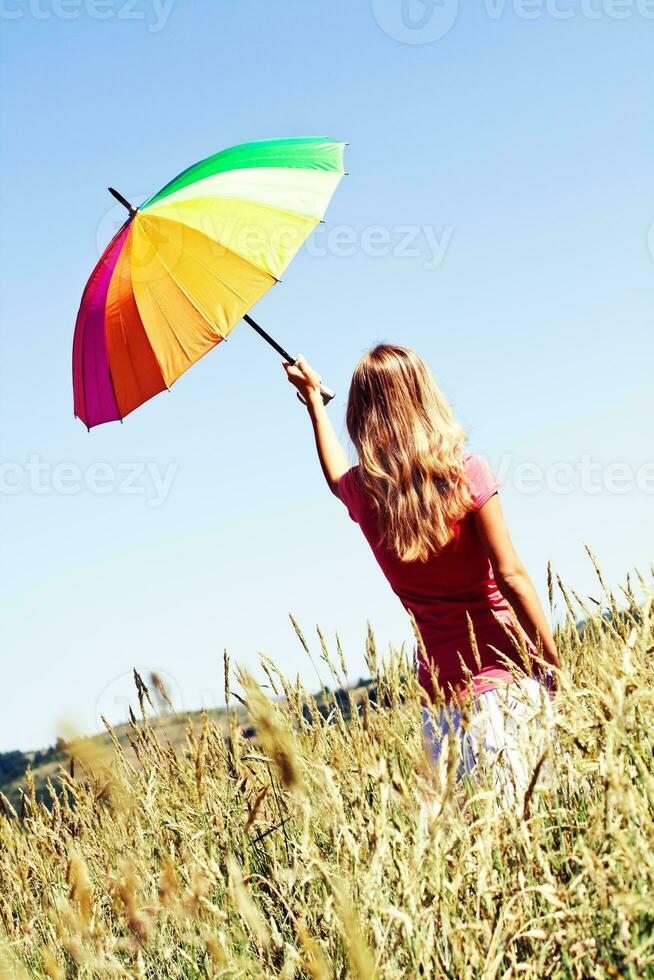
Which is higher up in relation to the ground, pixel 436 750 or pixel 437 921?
pixel 436 750

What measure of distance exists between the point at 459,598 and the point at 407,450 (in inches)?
20.3

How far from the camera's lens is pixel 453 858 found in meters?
2.00

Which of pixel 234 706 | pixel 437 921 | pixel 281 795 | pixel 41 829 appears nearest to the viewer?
pixel 437 921

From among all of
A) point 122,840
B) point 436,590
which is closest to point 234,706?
point 436,590

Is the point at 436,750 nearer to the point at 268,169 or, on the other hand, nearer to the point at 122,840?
the point at 122,840

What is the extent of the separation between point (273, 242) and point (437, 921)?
331 cm

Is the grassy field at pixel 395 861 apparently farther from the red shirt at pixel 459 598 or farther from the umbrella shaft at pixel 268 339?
the umbrella shaft at pixel 268 339

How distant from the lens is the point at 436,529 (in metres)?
2.92

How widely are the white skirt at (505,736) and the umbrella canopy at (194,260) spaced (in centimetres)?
235

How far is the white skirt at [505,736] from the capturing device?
5.91 ft

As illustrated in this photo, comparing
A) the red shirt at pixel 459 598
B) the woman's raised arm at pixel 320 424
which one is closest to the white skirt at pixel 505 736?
the red shirt at pixel 459 598

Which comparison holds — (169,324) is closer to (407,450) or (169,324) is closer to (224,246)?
(224,246)

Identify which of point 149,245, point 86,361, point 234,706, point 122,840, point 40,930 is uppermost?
point 149,245

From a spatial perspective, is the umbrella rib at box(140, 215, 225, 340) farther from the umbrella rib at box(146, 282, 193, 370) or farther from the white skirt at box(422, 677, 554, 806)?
the white skirt at box(422, 677, 554, 806)
